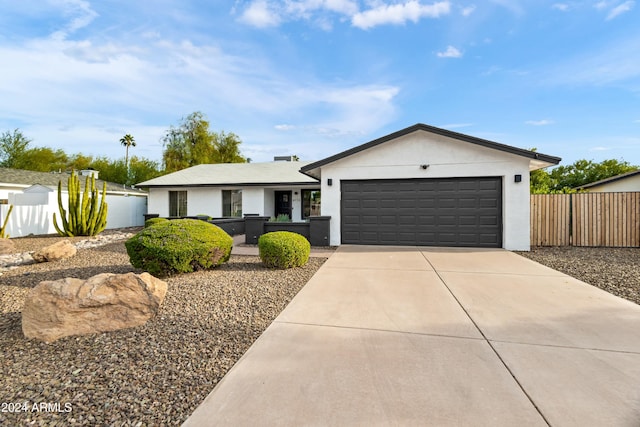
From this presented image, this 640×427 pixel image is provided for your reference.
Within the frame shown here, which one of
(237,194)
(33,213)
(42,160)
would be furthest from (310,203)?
(42,160)

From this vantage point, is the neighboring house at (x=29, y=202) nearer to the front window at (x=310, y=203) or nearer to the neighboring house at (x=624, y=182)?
the front window at (x=310, y=203)

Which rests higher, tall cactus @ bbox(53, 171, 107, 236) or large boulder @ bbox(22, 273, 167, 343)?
tall cactus @ bbox(53, 171, 107, 236)

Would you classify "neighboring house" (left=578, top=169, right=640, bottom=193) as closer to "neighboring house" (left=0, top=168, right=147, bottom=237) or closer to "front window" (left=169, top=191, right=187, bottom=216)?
"front window" (left=169, top=191, right=187, bottom=216)

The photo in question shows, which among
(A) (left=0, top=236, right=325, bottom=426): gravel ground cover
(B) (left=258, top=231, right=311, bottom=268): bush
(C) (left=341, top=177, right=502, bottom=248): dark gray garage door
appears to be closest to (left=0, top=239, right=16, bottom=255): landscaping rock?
(A) (left=0, top=236, right=325, bottom=426): gravel ground cover

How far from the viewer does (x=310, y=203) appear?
17.4 meters

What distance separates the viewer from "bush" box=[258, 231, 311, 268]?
21.7 feet

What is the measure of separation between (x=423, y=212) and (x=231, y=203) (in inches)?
459

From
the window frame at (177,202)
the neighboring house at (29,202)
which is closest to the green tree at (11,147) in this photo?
the neighboring house at (29,202)

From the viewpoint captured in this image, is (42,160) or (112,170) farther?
(112,170)

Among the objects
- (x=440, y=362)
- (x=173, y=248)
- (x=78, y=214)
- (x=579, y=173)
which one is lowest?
(x=440, y=362)

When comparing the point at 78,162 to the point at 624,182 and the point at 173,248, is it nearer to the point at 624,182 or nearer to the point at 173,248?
the point at 173,248

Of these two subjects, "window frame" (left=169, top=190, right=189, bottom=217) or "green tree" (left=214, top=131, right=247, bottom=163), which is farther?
"green tree" (left=214, top=131, right=247, bottom=163)

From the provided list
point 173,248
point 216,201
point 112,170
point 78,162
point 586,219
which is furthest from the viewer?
point 78,162

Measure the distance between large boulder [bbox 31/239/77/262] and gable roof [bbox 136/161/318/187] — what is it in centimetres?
895
